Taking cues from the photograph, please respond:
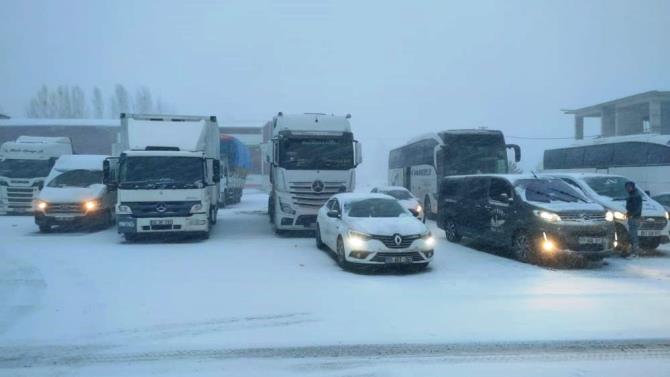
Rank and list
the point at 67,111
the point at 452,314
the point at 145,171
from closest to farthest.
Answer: the point at 452,314 → the point at 145,171 → the point at 67,111

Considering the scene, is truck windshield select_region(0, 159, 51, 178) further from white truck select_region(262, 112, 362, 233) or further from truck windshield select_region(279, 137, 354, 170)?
truck windshield select_region(279, 137, 354, 170)

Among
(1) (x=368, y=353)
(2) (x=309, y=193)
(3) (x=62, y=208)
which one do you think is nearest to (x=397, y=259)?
(1) (x=368, y=353)

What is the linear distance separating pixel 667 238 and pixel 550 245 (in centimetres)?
459

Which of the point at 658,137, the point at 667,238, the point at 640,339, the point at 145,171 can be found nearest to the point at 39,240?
the point at 145,171

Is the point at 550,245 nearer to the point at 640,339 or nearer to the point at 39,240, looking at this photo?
the point at 640,339

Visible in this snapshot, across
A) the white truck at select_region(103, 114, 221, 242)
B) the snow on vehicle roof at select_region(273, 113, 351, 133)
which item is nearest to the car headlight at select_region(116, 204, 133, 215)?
the white truck at select_region(103, 114, 221, 242)

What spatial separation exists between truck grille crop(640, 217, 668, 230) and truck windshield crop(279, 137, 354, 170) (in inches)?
325

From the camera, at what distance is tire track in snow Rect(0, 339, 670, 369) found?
5.78 metres

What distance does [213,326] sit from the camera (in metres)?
7.05

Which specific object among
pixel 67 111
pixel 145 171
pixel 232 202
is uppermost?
pixel 67 111

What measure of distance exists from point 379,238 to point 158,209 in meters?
7.27

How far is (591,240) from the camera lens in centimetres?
1145

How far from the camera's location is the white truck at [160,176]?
15.1m

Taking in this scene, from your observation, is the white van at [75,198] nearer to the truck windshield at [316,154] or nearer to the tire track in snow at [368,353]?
the truck windshield at [316,154]
